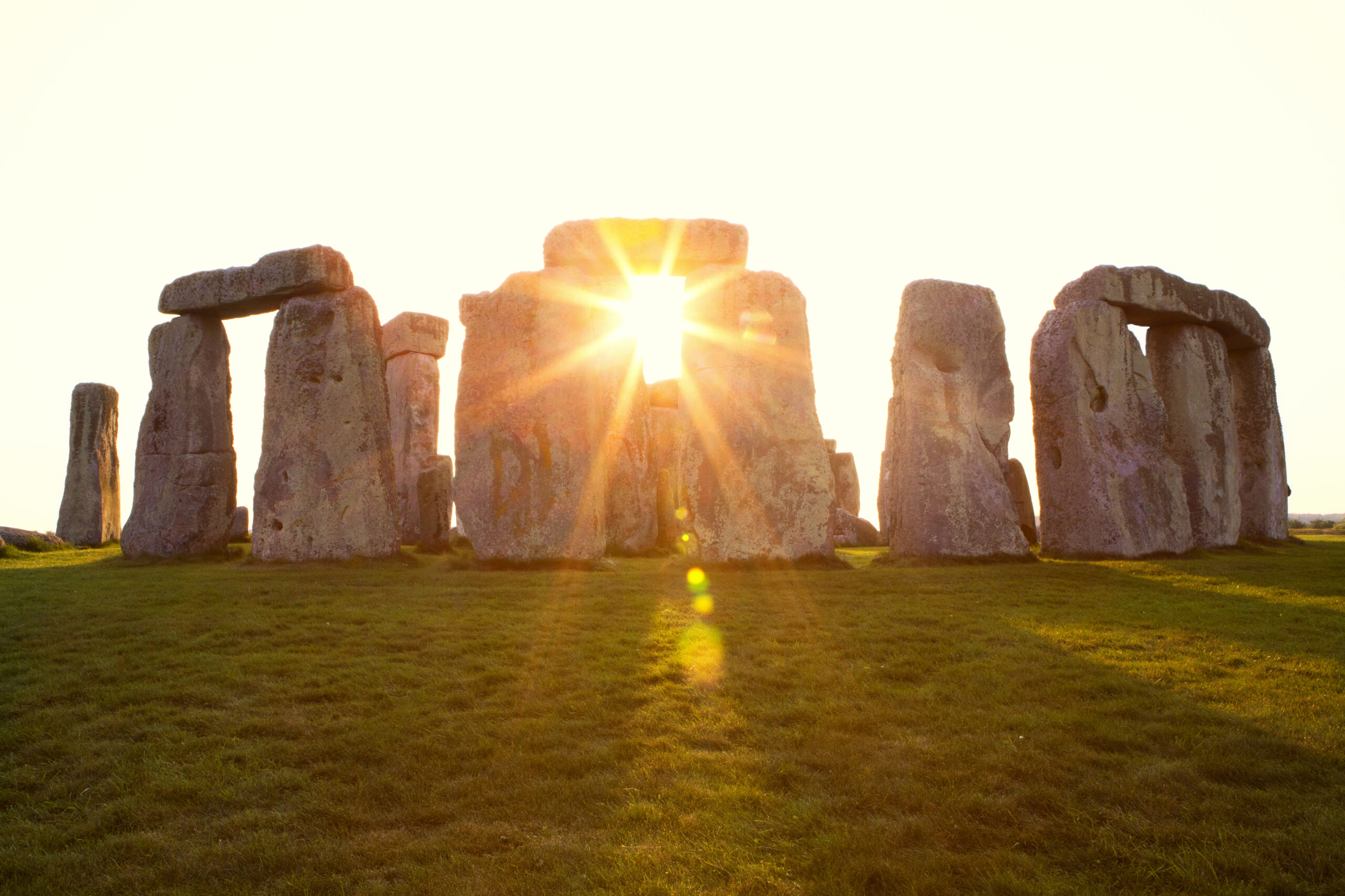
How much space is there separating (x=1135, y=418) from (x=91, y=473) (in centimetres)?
1960

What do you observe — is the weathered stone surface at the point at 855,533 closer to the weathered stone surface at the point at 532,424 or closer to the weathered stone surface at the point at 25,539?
the weathered stone surface at the point at 532,424

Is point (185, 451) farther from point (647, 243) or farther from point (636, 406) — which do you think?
point (647, 243)

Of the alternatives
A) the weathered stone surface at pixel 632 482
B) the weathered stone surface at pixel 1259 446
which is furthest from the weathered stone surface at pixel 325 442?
A: the weathered stone surface at pixel 1259 446

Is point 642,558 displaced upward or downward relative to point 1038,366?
downward

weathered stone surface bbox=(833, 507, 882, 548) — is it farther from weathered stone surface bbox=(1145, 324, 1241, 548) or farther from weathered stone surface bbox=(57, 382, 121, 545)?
weathered stone surface bbox=(57, 382, 121, 545)

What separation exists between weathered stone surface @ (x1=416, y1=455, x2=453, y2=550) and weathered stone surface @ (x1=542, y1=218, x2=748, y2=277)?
14.0ft

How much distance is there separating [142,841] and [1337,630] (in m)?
7.84

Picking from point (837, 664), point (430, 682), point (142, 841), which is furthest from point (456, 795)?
point (837, 664)

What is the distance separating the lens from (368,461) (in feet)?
37.6

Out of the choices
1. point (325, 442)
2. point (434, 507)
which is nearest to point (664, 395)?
point (434, 507)

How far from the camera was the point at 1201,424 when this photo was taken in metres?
13.6

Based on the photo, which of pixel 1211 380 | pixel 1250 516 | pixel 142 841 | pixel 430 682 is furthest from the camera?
pixel 1250 516

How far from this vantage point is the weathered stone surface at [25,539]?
1477 cm

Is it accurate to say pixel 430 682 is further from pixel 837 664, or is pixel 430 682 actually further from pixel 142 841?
pixel 837 664
